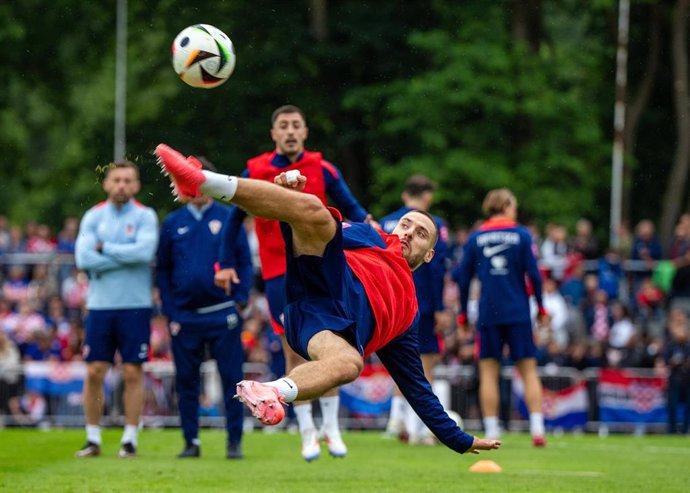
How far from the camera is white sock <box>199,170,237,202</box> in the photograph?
279 inches

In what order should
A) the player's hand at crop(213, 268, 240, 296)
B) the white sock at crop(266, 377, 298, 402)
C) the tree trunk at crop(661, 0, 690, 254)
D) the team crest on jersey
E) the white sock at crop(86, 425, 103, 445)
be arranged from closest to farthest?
the white sock at crop(266, 377, 298, 402) < the player's hand at crop(213, 268, 240, 296) < the white sock at crop(86, 425, 103, 445) < the team crest on jersey < the tree trunk at crop(661, 0, 690, 254)

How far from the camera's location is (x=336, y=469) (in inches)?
A: 430

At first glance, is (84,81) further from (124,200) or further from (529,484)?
(529,484)

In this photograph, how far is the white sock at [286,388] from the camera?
7293mm

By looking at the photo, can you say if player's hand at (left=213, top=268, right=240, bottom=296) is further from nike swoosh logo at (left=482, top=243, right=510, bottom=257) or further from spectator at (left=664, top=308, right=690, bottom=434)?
spectator at (left=664, top=308, right=690, bottom=434)

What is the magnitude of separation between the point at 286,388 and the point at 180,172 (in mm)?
1310

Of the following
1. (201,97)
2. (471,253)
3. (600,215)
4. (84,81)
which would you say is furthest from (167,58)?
(471,253)

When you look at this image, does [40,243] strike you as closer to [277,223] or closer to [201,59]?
[277,223]

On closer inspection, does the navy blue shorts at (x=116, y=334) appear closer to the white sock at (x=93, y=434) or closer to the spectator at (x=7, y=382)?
the white sock at (x=93, y=434)

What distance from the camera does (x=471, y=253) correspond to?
47.6 ft

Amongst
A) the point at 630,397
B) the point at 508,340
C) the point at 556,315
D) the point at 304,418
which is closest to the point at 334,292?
the point at 304,418

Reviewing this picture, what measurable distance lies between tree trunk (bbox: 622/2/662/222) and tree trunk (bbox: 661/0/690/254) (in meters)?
0.86

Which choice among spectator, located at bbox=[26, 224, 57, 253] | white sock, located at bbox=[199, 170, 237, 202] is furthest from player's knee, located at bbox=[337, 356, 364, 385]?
spectator, located at bbox=[26, 224, 57, 253]

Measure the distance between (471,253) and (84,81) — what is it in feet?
97.9
